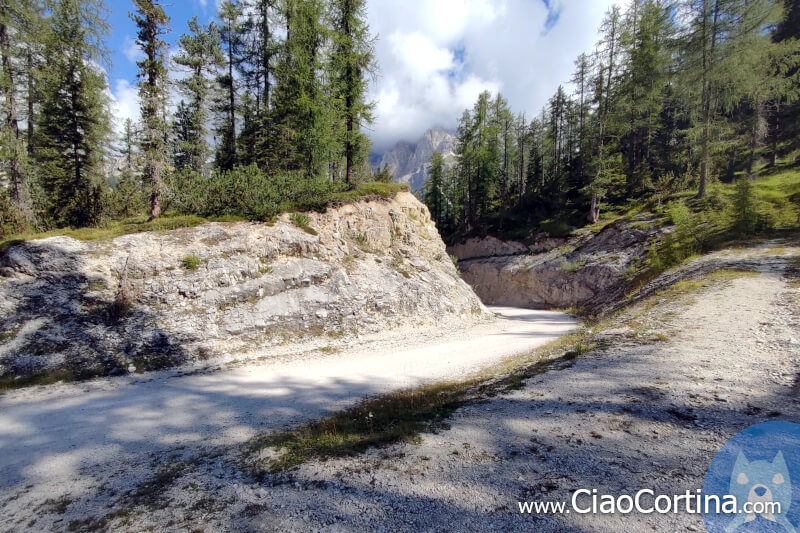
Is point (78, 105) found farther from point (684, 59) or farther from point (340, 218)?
point (684, 59)

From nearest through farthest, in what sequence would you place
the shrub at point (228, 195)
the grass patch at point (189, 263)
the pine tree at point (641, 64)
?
the grass patch at point (189, 263), the shrub at point (228, 195), the pine tree at point (641, 64)

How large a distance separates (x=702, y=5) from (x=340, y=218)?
28.9 metres

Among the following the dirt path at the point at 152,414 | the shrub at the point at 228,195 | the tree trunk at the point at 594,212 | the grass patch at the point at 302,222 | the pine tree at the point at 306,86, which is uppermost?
the pine tree at the point at 306,86

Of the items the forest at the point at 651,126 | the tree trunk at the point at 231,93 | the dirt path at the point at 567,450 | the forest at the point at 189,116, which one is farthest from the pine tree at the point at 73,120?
the forest at the point at 651,126

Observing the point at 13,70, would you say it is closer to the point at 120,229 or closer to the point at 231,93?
the point at 120,229

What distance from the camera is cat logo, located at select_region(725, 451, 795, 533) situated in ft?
9.25

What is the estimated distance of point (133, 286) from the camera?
39.1ft

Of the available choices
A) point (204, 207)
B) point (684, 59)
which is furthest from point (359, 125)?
point (684, 59)

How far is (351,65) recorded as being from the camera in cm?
2097

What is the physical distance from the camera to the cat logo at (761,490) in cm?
282

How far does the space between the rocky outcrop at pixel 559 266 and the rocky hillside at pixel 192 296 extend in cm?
1406

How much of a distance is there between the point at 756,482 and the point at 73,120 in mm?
30980

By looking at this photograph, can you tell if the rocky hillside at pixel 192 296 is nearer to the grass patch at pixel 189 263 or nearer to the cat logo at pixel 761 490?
the grass patch at pixel 189 263

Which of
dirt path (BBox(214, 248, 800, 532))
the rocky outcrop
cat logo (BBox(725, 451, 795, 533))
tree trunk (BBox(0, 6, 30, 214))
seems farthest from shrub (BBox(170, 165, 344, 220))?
the rocky outcrop
